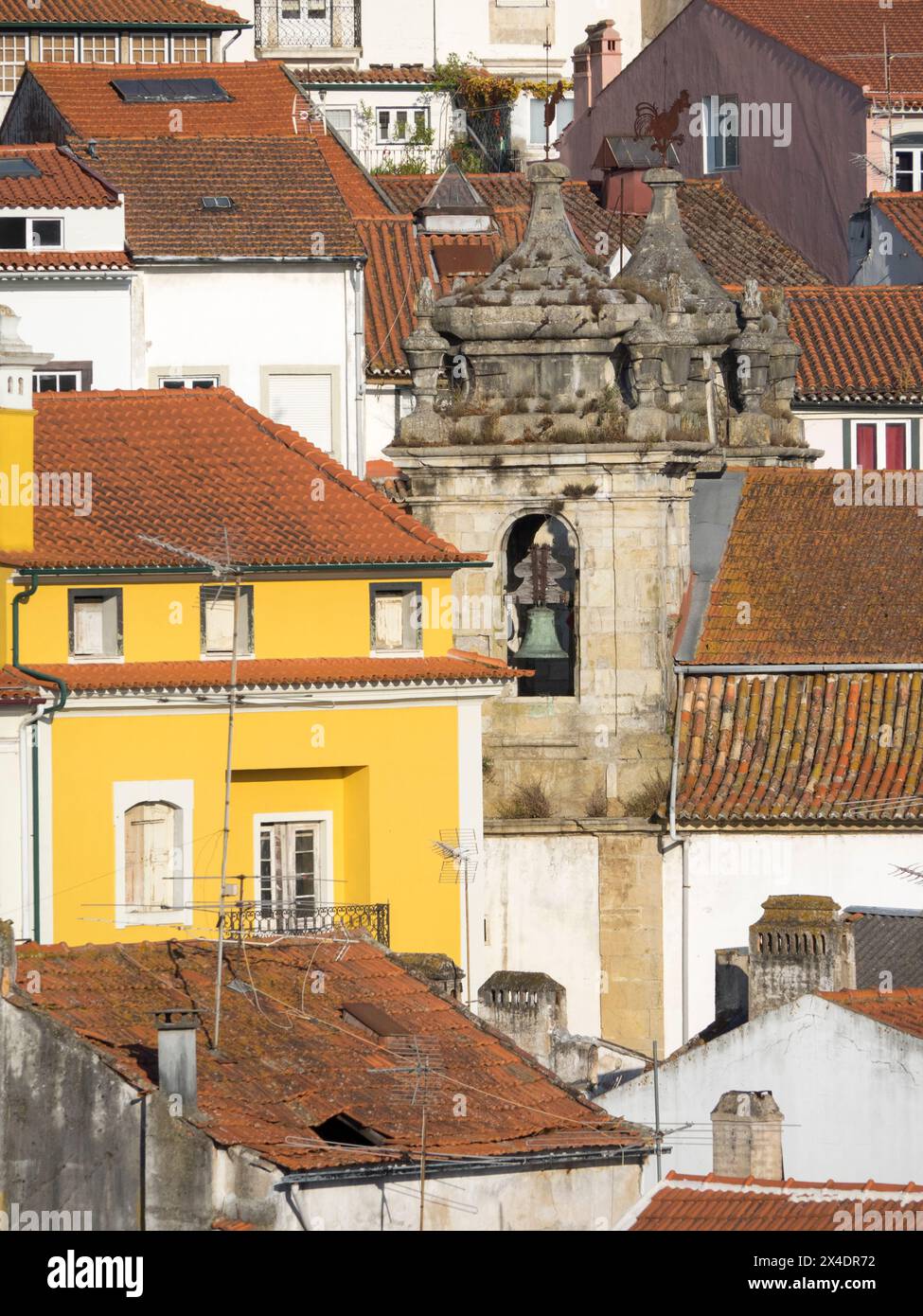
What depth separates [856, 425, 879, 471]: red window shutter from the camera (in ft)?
243

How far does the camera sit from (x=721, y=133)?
8400cm

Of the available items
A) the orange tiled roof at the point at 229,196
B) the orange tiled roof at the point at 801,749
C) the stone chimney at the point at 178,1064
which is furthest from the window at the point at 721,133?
the stone chimney at the point at 178,1064

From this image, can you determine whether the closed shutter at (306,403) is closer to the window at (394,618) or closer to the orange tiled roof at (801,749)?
the orange tiled roof at (801,749)

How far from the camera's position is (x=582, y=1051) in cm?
4953

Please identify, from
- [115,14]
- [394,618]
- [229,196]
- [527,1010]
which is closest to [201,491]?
[394,618]

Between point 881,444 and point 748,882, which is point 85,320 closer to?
point 881,444

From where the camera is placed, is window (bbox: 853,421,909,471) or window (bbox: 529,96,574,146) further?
window (bbox: 529,96,574,146)

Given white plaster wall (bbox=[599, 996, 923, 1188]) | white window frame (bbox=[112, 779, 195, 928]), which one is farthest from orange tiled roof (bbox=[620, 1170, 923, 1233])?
white window frame (bbox=[112, 779, 195, 928])

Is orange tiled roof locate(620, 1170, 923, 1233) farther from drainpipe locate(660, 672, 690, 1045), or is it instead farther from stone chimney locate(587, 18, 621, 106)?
stone chimney locate(587, 18, 621, 106)

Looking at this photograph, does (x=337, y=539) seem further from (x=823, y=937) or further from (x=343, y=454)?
(x=343, y=454)

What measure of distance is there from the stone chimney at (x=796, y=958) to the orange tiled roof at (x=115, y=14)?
35171 mm

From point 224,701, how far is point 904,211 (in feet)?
92.2

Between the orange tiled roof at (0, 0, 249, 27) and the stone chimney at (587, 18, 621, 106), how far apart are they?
7.34m

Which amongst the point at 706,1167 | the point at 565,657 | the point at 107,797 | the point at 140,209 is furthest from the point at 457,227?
the point at 706,1167
